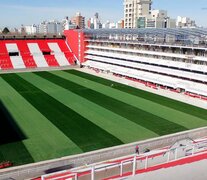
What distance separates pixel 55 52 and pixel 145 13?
7266 cm

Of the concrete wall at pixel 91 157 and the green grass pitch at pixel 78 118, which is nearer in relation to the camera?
the concrete wall at pixel 91 157

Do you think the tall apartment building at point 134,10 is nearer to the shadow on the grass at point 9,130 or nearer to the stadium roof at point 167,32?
the stadium roof at point 167,32

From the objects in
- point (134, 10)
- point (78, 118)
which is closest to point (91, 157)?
point (78, 118)

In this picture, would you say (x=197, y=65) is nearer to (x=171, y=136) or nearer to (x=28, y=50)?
(x=171, y=136)

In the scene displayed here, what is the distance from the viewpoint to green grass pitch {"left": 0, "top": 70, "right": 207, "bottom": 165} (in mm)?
20500

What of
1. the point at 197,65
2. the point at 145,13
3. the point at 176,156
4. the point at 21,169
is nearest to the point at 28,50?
the point at 197,65

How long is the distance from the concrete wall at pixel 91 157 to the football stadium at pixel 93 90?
3.60 feet

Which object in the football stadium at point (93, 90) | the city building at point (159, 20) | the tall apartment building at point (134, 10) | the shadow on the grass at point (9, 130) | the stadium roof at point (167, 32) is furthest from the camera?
the tall apartment building at point (134, 10)

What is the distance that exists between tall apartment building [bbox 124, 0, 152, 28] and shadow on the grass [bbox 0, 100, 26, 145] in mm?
99434

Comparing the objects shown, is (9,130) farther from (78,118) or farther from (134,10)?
(134,10)

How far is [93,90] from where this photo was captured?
38125mm

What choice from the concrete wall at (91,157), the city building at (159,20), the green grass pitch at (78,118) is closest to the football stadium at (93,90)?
the green grass pitch at (78,118)

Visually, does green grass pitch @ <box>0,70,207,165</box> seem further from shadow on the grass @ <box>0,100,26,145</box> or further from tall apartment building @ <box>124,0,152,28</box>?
tall apartment building @ <box>124,0,152,28</box>

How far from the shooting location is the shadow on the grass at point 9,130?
2129 cm
